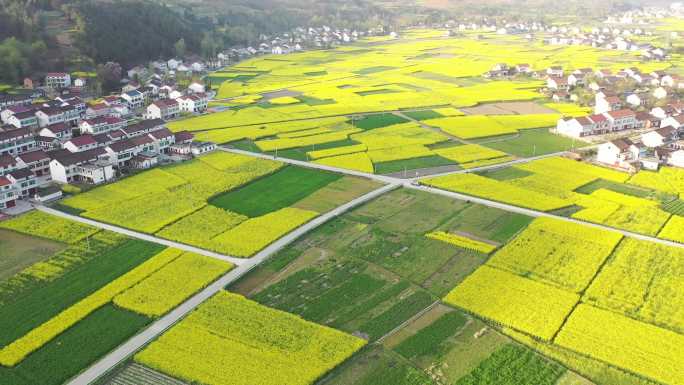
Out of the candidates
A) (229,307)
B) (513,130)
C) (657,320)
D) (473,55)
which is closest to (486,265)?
(657,320)

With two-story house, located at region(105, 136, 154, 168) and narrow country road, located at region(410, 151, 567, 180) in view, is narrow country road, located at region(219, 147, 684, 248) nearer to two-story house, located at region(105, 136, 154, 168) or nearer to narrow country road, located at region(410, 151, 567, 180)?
narrow country road, located at region(410, 151, 567, 180)

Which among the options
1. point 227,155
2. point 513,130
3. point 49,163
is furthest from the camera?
point 513,130

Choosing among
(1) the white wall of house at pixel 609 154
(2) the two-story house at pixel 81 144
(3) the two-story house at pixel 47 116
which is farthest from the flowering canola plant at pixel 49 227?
(1) the white wall of house at pixel 609 154

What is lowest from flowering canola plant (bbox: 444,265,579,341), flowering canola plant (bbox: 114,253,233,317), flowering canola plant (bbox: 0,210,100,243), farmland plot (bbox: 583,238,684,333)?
farmland plot (bbox: 583,238,684,333)

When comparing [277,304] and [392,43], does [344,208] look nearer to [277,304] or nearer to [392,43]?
[277,304]

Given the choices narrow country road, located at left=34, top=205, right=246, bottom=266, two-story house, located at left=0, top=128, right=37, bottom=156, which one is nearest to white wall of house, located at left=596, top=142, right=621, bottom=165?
narrow country road, located at left=34, top=205, right=246, bottom=266

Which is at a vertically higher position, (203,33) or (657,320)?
(203,33)
